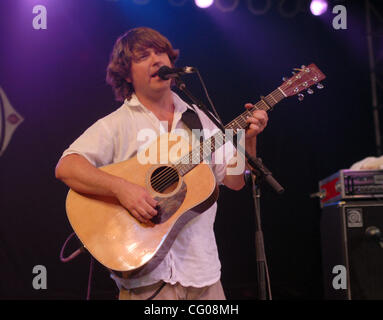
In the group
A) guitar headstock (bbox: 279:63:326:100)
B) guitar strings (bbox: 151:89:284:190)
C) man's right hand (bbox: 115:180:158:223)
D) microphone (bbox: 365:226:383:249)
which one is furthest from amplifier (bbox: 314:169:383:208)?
man's right hand (bbox: 115:180:158:223)

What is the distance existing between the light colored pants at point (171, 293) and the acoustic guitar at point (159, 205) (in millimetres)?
116

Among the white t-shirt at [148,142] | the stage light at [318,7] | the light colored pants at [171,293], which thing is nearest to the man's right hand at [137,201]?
the white t-shirt at [148,142]

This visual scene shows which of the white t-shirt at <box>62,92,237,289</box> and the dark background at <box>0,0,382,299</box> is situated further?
the dark background at <box>0,0,382,299</box>

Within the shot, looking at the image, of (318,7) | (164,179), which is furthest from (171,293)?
(318,7)

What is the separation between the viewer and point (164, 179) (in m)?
2.17

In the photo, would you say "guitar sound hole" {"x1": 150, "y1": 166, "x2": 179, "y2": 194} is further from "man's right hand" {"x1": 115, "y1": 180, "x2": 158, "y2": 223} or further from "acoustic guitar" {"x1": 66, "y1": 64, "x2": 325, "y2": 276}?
"man's right hand" {"x1": 115, "y1": 180, "x2": 158, "y2": 223}

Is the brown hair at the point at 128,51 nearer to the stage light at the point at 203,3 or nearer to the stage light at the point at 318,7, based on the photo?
the stage light at the point at 203,3

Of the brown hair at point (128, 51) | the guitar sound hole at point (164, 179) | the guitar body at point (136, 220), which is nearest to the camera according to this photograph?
the guitar body at point (136, 220)

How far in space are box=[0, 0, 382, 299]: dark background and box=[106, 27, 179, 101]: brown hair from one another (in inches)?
38.7

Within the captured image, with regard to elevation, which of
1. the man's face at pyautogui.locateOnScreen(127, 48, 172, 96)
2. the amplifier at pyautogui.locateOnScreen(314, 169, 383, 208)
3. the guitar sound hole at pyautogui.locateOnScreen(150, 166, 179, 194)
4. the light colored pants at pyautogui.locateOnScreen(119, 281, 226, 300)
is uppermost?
the man's face at pyautogui.locateOnScreen(127, 48, 172, 96)

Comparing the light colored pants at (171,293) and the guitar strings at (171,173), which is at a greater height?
the guitar strings at (171,173)

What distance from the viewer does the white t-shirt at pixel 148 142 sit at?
2.03m

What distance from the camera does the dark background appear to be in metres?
3.41

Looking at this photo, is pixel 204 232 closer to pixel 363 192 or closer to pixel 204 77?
pixel 363 192
